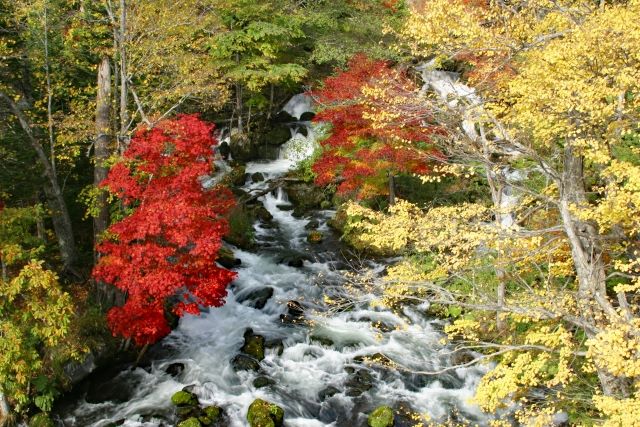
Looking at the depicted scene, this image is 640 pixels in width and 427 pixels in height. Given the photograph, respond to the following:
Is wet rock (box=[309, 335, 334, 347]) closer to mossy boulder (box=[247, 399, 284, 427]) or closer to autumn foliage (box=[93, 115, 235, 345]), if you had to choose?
mossy boulder (box=[247, 399, 284, 427])

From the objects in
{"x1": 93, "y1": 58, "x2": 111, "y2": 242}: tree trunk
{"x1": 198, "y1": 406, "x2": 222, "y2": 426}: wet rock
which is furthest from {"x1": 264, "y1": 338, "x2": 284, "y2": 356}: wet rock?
{"x1": 93, "y1": 58, "x2": 111, "y2": 242}: tree trunk

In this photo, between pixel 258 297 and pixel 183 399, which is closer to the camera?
pixel 183 399

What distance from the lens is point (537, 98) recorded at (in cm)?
695

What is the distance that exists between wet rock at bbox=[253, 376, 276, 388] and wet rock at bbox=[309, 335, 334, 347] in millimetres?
2034

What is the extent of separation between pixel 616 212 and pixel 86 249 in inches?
568

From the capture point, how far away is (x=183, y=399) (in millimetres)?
11016

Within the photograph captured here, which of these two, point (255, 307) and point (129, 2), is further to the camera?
point (255, 307)

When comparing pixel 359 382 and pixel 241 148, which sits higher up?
pixel 241 148

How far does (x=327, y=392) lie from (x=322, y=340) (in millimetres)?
2080

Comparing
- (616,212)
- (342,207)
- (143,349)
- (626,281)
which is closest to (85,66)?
(143,349)

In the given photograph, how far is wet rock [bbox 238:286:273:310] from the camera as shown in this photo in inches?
601

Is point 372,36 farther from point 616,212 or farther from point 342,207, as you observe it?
point 616,212

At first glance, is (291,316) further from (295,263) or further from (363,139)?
(363,139)

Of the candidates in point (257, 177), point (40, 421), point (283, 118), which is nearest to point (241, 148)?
point (257, 177)
